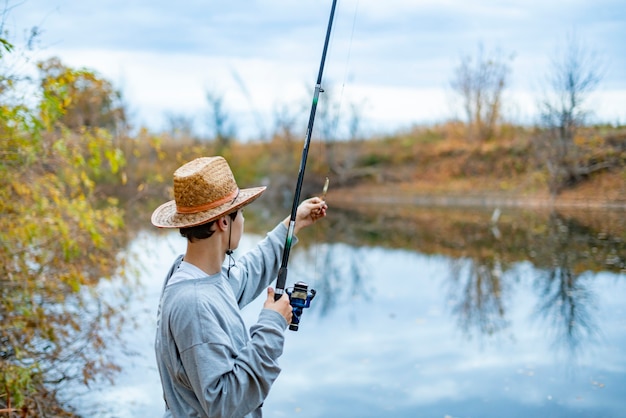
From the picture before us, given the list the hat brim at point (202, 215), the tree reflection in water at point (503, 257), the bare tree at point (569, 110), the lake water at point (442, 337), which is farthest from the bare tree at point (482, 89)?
the hat brim at point (202, 215)

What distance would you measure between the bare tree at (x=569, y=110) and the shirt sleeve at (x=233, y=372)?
2037 cm

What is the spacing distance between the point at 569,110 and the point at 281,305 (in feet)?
68.9

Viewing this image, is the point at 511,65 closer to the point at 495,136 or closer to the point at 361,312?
the point at 495,136

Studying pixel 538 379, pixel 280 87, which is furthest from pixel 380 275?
pixel 280 87

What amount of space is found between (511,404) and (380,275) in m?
5.52

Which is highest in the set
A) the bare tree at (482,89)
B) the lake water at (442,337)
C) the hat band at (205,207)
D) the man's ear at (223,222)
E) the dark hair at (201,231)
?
the bare tree at (482,89)

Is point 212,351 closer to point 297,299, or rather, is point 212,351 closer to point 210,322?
point 210,322

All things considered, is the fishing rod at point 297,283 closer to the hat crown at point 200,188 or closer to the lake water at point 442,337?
the hat crown at point 200,188

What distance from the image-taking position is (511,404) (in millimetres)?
5270

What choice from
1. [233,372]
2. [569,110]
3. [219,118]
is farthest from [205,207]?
[219,118]

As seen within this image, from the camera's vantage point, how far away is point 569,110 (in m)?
21.1

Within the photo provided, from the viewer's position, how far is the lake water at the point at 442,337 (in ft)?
17.7

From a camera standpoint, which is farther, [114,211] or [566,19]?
[566,19]

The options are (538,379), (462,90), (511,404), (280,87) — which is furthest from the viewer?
(462,90)
